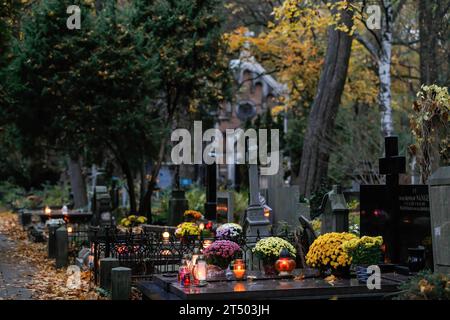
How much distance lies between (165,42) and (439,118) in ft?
51.2

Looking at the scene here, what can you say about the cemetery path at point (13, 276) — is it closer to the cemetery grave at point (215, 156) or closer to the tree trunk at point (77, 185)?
the cemetery grave at point (215, 156)

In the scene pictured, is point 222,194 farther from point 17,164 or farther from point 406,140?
point 17,164

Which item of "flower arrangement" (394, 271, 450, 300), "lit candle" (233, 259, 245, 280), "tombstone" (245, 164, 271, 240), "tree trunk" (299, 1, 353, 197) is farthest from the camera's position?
"tree trunk" (299, 1, 353, 197)

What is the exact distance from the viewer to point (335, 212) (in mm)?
16219

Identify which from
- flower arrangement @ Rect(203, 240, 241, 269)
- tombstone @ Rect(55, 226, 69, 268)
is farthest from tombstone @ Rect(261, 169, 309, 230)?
flower arrangement @ Rect(203, 240, 241, 269)

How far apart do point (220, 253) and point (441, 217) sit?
3.87 m

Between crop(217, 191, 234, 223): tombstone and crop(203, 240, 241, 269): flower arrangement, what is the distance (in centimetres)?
1119

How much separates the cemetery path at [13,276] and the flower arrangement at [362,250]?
5.82 m

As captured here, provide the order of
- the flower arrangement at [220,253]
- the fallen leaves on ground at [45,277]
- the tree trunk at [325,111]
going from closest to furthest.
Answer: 1. the flower arrangement at [220,253]
2. the fallen leaves on ground at [45,277]
3. the tree trunk at [325,111]

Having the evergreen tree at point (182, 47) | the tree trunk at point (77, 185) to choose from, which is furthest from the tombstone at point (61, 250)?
the tree trunk at point (77, 185)

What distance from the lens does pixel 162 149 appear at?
28547 mm

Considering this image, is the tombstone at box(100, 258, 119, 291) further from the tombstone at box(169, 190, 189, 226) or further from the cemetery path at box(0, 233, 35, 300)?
the tombstone at box(169, 190, 189, 226)

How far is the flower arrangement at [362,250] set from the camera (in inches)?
463

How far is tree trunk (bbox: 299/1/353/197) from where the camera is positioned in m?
27.8
